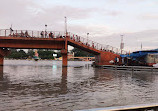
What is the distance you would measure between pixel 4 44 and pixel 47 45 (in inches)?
414

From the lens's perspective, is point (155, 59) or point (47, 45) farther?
point (47, 45)

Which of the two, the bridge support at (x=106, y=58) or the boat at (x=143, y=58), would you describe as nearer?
the boat at (x=143, y=58)

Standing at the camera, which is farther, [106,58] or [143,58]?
[106,58]

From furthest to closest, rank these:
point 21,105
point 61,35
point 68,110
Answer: point 61,35 < point 21,105 < point 68,110

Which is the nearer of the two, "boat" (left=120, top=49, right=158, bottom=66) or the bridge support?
"boat" (left=120, top=49, right=158, bottom=66)

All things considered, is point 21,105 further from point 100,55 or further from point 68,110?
point 100,55

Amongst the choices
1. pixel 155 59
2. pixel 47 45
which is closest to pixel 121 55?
pixel 155 59

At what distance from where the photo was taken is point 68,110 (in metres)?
7.71

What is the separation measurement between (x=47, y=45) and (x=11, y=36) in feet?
29.3

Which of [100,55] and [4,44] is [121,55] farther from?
[4,44]

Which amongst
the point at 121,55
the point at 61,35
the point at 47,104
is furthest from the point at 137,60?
the point at 47,104

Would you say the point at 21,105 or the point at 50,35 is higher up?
the point at 50,35

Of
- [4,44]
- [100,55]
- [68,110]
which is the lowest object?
[68,110]

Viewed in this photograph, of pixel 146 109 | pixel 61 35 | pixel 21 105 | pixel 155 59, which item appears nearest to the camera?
pixel 146 109
